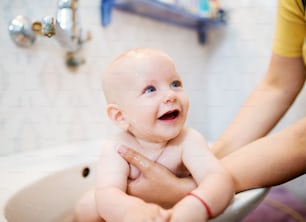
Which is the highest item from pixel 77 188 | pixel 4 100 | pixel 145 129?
pixel 145 129

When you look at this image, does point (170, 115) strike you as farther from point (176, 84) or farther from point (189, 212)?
point (189, 212)

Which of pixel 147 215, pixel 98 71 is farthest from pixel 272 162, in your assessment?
pixel 98 71

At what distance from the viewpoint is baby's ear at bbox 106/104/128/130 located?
544 mm

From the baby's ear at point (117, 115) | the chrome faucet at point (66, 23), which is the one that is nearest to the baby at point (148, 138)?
the baby's ear at point (117, 115)

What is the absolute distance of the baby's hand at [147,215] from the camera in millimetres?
380

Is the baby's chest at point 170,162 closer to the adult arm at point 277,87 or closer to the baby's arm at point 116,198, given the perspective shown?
the baby's arm at point 116,198

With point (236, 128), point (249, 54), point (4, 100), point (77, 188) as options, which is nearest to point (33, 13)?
point (4, 100)

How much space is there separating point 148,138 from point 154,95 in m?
0.08

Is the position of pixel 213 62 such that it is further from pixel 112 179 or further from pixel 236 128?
pixel 112 179

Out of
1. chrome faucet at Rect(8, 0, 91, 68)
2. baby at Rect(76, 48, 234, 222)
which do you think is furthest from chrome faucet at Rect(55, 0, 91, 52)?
baby at Rect(76, 48, 234, 222)

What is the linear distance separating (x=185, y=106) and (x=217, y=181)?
0.42 feet

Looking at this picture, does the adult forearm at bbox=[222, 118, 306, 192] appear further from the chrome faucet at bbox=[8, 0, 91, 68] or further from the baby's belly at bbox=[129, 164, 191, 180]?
the chrome faucet at bbox=[8, 0, 91, 68]

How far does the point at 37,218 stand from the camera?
0.57m

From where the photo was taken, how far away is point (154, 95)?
0.50 meters
